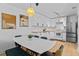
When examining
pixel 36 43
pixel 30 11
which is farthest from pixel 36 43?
pixel 30 11

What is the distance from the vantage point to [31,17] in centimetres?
192

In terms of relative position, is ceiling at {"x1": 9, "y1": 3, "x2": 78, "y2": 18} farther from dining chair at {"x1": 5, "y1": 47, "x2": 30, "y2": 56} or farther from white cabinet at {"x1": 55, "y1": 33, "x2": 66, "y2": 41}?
dining chair at {"x1": 5, "y1": 47, "x2": 30, "y2": 56}

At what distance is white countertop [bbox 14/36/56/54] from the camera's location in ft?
6.14

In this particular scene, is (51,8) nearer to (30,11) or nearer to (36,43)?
(30,11)

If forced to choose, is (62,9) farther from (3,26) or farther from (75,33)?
(3,26)

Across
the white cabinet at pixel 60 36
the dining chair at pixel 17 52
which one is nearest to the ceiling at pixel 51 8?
the white cabinet at pixel 60 36

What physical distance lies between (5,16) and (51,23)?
902 millimetres

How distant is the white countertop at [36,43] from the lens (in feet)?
6.14

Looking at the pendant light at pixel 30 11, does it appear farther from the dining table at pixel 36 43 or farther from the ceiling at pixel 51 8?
the dining table at pixel 36 43

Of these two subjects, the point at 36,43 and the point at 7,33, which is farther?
the point at 36,43

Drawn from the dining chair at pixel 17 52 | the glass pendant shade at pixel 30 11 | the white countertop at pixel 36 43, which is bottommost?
the dining chair at pixel 17 52

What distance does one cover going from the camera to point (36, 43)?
202 cm

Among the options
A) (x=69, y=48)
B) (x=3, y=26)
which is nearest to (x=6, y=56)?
(x=3, y=26)

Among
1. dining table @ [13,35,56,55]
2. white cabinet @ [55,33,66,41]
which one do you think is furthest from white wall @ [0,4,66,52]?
white cabinet @ [55,33,66,41]
